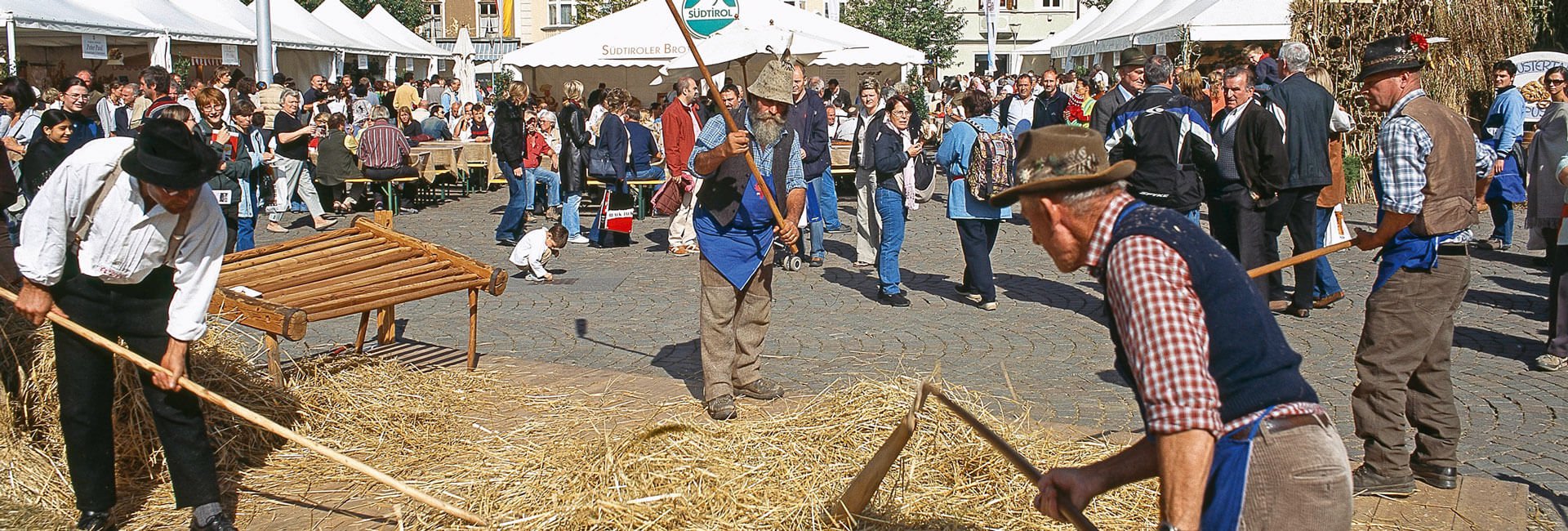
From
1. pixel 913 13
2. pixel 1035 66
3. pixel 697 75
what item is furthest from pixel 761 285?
pixel 1035 66

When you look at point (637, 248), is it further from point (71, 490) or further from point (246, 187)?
point (71, 490)

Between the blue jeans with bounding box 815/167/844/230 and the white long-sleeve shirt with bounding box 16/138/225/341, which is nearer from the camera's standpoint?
the white long-sleeve shirt with bounding box 16/138/225/341

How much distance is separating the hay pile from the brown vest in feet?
5.06

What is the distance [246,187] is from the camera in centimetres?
1168

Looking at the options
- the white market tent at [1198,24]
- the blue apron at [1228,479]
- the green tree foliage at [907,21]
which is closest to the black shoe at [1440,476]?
the blue apron at [1228,479]

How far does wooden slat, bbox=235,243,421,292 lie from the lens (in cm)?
669

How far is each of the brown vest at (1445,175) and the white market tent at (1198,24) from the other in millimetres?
11930

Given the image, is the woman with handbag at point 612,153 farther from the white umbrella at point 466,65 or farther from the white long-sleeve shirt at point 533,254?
the white umbrella at point 466,65

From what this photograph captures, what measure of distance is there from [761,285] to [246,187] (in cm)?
703

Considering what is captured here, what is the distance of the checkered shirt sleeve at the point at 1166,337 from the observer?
2.62 metres

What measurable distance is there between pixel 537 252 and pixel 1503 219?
28.8 feet

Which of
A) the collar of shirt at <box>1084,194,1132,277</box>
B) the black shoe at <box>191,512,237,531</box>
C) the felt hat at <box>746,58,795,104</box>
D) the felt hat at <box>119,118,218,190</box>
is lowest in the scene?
the black shoe at <box>191,512,237,531</box>

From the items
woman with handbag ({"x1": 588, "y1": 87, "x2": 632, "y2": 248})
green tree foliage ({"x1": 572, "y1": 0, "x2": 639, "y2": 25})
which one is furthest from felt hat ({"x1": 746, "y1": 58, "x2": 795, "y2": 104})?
green tree foliage ({"x1": 572, "y1": 0, "x2": 639, "y2": 25})

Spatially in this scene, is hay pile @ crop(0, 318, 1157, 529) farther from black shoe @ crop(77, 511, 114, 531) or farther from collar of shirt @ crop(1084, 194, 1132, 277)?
collar of shirt @ crop(1084, 194, 1132, 277)
